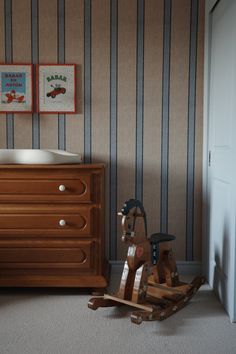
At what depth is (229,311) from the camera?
2.31 meters

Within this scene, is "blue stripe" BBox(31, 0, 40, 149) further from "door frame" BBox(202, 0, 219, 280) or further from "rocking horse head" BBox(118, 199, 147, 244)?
"door frame" BBox(202, 0, 219, 280)

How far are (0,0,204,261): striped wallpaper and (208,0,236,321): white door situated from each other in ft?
0.81

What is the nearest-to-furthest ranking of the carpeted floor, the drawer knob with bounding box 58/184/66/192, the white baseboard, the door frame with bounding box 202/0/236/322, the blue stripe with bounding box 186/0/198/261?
the carpeted floor < the drawer knob with bounding box 58/184/66/192 < the door frame with bounding box 202/0/236/322 < the blue stripe with bounding box 186/0/198/261 < the white baseboard

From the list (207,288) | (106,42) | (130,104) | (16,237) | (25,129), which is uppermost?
(106,42)

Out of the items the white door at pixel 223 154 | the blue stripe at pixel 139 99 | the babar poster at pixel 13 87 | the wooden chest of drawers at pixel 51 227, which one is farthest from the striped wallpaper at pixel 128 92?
the wooden chest of drawers at pixel 51 227

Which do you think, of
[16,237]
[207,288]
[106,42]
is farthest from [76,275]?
[106,42]

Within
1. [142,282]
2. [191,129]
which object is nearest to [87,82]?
[191,129]

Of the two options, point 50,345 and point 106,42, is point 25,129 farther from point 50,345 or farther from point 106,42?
point 50,345

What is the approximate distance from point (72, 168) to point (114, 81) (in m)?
0.86

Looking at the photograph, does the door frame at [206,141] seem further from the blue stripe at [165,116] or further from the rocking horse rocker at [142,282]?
the rocking horse rocker at [142,282]

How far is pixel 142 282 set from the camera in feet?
7.57

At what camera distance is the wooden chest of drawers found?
2.60 meters

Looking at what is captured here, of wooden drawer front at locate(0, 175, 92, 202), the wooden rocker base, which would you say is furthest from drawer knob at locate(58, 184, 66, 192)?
the wooden rocker base

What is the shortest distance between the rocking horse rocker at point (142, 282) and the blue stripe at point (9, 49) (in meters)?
1.21
